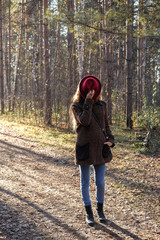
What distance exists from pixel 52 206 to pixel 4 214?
865 millimetres

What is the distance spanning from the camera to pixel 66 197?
17.0 ft

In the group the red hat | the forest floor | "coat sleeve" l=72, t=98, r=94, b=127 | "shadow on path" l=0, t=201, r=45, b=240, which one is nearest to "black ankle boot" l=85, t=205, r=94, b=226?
the forest floor

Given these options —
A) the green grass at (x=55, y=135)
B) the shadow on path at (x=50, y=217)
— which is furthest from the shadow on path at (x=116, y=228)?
the green grass at (x=55, y=135)

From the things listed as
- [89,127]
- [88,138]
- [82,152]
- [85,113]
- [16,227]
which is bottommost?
[16,227]

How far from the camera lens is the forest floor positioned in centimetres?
373

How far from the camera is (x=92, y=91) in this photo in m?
3.62

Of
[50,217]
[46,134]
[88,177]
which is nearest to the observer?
[88,177]

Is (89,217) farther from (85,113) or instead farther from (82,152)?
(85,113)

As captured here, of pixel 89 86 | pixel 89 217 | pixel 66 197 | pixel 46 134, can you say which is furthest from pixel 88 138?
pixel 46 134

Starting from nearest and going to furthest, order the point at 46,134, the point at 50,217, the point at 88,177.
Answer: the point at 88,177, the point at 50,217, the point at 46,134

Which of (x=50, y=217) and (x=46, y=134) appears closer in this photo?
(x=50, y=217)

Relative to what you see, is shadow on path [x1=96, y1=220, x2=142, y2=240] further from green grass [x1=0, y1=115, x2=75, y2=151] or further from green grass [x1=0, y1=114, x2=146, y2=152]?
green grass [x1=0, y1=115, x2=75, y2=151]

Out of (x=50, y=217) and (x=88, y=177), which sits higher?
(x=88, y=177)

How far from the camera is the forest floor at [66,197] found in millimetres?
3732
